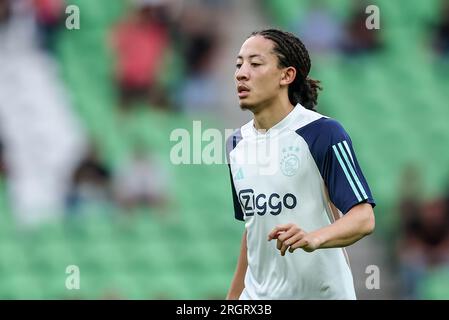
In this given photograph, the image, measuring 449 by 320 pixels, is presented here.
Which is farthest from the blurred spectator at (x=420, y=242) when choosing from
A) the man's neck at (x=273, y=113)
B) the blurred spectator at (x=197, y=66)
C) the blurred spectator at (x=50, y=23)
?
the man's neck at (x=273, y=113)

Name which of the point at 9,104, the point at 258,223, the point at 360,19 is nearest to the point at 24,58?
the point at 9,104

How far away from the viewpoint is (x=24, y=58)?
10609 millimetres

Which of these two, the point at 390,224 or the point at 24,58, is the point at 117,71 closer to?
the point at 24,58

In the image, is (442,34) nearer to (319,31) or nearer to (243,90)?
(319,31)

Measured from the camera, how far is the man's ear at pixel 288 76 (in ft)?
15.9

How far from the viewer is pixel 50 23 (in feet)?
35.2

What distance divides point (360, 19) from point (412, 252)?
2521 millimetres

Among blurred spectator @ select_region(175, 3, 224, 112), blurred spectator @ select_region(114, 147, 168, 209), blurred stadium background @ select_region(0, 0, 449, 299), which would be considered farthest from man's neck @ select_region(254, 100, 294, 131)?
blurred spectator @ select_region(175, 3, 224, 112)

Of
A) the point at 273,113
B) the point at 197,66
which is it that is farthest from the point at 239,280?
the point at 197,66

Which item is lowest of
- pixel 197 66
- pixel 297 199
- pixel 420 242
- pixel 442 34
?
pixel 297 199

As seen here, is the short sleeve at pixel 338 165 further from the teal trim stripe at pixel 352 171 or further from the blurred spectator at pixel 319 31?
the blurred spectator at pixel 319 31

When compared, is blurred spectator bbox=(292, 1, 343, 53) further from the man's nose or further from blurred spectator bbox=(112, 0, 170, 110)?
the man's nose

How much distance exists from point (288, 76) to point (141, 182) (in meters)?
5.37
